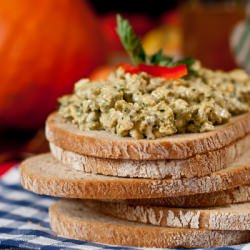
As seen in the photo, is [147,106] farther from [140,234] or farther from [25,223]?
[25,223]

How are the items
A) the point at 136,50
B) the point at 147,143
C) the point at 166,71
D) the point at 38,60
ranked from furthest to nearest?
1. the point at 38,60
2. the point at 136,50
3. the point at 166,71
4. the point at 147,143

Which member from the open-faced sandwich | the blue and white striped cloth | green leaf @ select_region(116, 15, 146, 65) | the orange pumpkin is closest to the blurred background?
the orange pumpkin

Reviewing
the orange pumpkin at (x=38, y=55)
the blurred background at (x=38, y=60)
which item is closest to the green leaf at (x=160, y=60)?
the blurred background at (x=38, y=60)

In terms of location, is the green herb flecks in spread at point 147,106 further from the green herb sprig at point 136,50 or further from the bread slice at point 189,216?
the bread slice at point 189,216

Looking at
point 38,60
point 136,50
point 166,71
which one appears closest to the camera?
point 166,71

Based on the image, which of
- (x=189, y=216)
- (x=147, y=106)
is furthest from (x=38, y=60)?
(x=189, y=216)

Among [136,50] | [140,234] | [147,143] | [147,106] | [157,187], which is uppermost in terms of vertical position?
[136,50]

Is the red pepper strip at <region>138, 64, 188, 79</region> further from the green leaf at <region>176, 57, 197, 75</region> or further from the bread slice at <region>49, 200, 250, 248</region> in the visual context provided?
the bread slice at <region>49, 200, 250, 248</region>

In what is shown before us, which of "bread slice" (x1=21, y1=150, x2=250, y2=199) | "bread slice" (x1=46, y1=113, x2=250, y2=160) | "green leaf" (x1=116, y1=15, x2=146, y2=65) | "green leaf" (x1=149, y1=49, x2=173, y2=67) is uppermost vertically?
"green leaf" (x1=116, y1=15, x2=146, y2=65)
